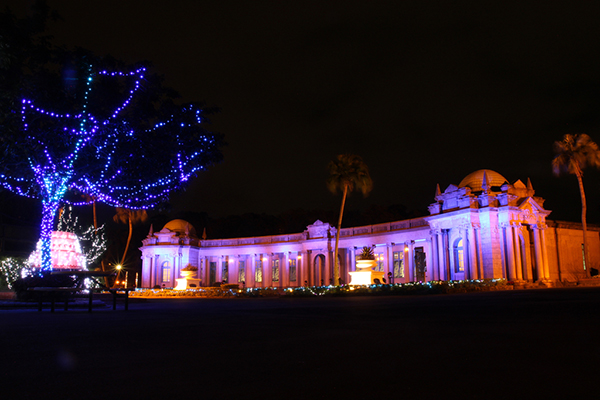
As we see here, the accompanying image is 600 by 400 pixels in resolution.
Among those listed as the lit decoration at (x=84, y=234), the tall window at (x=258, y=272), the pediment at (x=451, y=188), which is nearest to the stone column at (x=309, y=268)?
the tall window at (x=258, y=272)

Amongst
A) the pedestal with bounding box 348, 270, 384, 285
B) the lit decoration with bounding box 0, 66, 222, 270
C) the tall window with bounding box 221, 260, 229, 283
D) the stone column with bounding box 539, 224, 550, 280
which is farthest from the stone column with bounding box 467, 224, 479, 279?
the tall window with bounding box 221, 260, 229, 283

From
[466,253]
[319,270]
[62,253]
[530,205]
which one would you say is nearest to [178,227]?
[319,270]

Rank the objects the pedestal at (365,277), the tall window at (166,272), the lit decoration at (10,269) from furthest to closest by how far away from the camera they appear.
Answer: the tall window at (166,272), the pedestal at (365,277), the lit decoration at (10,269)

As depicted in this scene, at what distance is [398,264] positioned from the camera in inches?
1902

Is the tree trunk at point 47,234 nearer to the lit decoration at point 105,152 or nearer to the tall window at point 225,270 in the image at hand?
the lit decoration at point 105,152

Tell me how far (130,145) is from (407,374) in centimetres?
1642

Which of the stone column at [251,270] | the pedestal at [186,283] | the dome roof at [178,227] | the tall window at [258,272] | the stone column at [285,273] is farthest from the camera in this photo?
the dome roof at [178,227]

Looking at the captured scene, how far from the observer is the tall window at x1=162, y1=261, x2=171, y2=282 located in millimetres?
61069

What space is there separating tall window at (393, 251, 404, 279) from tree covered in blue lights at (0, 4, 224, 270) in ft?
106

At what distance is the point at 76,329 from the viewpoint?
7.09 metres

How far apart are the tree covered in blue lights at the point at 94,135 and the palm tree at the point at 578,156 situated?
100ft

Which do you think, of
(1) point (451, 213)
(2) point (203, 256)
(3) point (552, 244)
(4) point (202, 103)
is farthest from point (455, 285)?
(2) point (203, 256)

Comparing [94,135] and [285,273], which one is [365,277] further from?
[285,273]

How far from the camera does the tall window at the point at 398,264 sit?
157 feet
